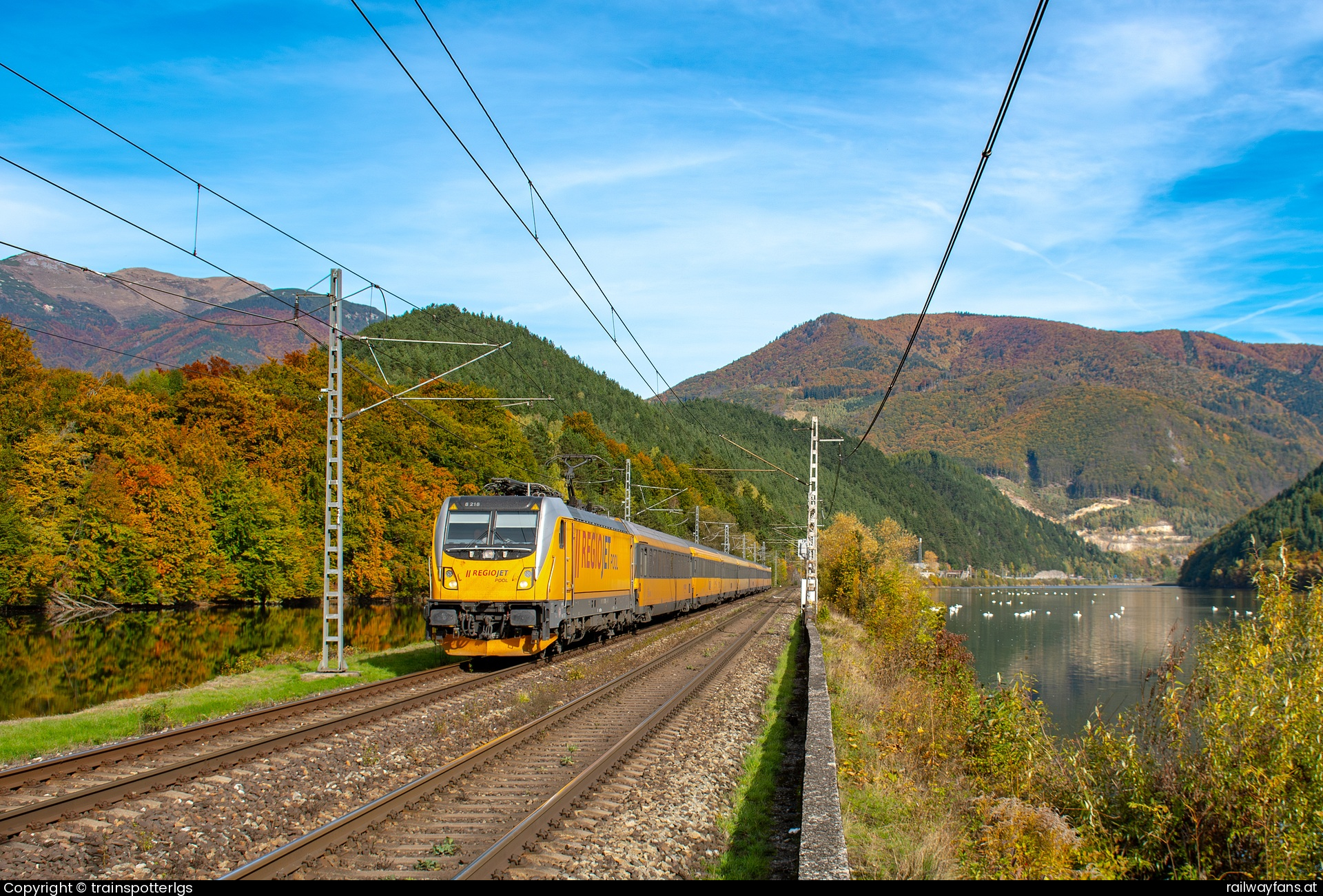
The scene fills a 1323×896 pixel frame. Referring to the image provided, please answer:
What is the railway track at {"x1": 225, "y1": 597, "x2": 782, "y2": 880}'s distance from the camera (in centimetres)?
631

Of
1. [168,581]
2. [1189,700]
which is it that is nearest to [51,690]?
[1189,700]

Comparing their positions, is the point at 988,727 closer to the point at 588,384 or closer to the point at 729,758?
the point at 729,758

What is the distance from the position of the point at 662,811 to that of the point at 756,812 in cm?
89

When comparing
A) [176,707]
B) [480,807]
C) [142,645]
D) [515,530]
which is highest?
[515,530]

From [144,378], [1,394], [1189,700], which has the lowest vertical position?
[1189,700]

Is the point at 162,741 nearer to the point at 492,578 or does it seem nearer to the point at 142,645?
the point at 492,578

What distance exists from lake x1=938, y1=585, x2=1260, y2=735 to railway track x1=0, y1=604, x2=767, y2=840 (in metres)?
10.8

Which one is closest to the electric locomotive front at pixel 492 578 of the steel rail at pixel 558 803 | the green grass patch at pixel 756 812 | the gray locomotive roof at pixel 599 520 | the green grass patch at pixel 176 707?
the gray locomotive roof at pixel 599 520

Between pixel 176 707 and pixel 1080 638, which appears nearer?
pixel 176 707

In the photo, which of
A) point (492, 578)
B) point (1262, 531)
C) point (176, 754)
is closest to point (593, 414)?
point (492, 578)

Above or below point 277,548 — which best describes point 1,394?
above

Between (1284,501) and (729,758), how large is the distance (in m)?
175

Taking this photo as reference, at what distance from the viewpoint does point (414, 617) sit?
1732 inches

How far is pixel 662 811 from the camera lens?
8.01m
